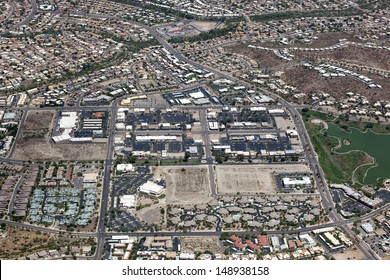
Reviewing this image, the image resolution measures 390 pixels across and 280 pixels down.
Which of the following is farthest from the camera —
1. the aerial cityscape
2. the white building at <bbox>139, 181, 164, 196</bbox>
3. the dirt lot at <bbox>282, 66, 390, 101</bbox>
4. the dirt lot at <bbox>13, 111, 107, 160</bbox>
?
the dirt lot at <bbox>282, 66, 390, 101</bbox>

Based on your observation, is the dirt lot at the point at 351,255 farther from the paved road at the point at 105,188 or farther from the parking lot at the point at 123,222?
the paved road at the point at 105,188

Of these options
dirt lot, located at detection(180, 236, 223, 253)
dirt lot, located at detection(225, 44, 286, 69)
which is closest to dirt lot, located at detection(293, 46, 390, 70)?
dirt lot, located at detection(225, 44, 286, 69)

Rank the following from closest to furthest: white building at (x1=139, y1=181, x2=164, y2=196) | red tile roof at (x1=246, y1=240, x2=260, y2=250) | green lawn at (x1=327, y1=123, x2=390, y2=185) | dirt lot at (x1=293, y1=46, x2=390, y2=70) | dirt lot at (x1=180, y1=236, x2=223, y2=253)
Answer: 1. dirt lot at (x1=180, y1=236, x2=223, y2=253)
2. red tile roof at (x1=246, y1=240, x2=260, y2=250)
3. white building at (x1=139, y1=181, x2=164, y2=196)
4. green lawn at (x1=327, y1=123, x2=390, y2=185)
5. dirt lot at (x1=293, y1=46, x2=390, y2=70)

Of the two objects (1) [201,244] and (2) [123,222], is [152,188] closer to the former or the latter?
(2) [123,222]

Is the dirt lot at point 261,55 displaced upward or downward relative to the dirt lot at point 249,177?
upward

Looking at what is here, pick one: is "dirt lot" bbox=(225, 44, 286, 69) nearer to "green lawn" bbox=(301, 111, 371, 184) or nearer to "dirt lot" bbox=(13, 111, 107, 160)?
"green lawn" bbox=(301, 111, 371, 184)

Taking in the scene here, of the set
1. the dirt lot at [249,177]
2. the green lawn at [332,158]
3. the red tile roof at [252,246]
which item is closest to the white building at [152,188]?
the dirt lot at [249,177]
